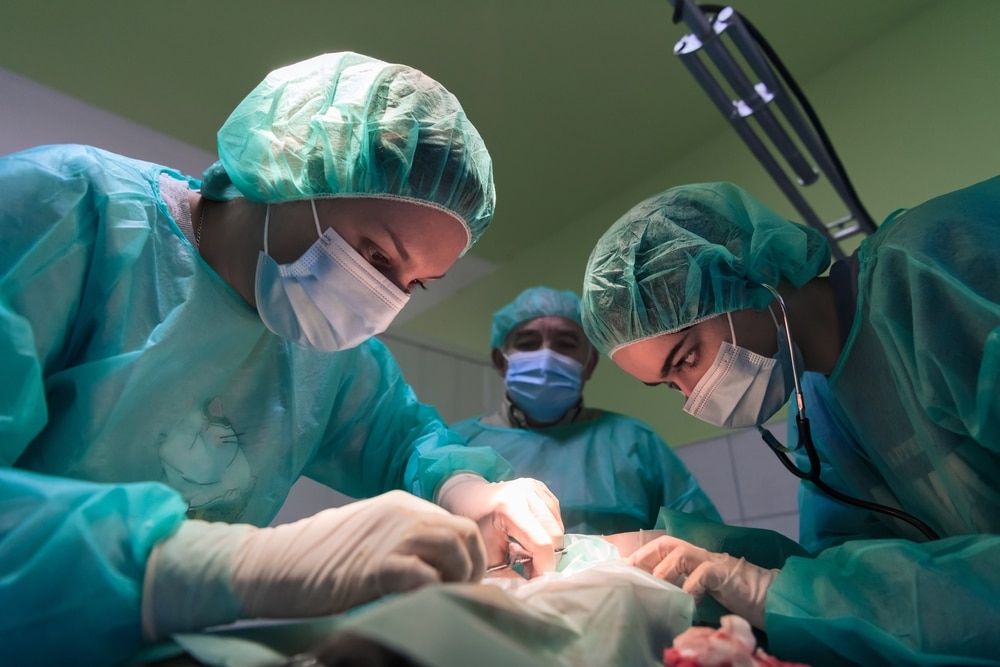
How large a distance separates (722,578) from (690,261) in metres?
0.71

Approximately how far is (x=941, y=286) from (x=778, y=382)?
0.41 metres

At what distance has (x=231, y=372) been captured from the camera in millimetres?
1376

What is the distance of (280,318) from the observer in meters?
1.37

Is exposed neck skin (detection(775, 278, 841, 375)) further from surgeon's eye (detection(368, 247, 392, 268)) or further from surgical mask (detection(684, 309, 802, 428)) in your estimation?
surgeon's eye (detection(368, 247, 392, 268))

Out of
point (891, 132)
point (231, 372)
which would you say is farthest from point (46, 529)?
point (891, 132)

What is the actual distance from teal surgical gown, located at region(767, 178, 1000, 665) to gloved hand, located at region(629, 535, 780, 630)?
7 cm

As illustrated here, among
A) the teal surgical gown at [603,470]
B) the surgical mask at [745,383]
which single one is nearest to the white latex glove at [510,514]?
the surgical mask at [745,383]

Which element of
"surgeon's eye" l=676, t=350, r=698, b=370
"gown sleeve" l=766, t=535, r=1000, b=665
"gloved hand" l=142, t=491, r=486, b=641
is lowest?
"gown sleeve" l=766, t=535, r=1000, b=665

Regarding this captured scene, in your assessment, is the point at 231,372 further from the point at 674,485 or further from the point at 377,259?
the point at 674,485

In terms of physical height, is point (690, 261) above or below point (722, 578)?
above

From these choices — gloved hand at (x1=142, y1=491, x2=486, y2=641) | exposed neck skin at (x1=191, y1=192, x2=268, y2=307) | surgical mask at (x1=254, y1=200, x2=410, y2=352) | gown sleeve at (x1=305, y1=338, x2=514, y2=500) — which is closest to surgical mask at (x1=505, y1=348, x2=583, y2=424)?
gown sleeve at (x1=305, y1=338, x2=514, y2=500)

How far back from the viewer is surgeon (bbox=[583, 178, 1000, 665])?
1.08 meters

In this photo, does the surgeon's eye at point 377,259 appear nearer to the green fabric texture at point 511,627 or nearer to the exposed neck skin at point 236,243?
the exposed neck skin at point 236,243

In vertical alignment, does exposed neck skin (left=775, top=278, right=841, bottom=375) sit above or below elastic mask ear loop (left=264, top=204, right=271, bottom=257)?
below
